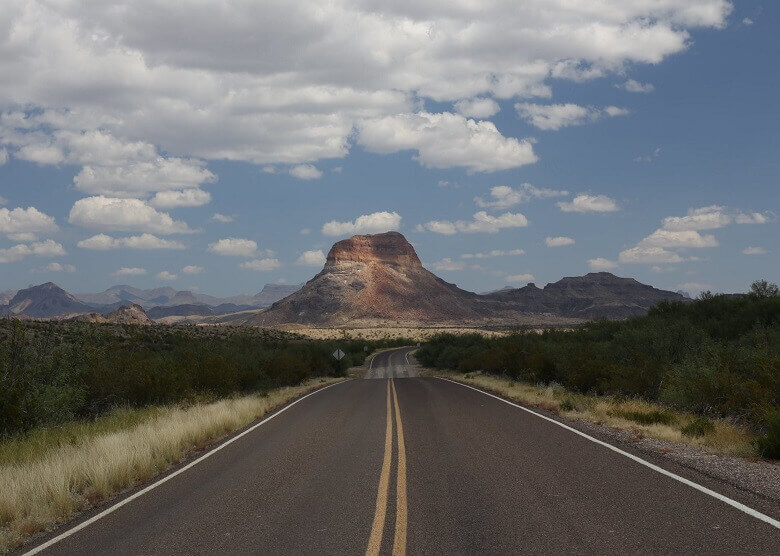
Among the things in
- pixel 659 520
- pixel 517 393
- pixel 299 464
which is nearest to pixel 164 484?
pixel 299 464

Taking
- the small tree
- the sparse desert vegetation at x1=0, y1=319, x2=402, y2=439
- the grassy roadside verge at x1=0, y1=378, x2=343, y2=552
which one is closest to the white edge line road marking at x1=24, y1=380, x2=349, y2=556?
the grassy roadside verge at x1=0, y1=378, x2=343, y2=552

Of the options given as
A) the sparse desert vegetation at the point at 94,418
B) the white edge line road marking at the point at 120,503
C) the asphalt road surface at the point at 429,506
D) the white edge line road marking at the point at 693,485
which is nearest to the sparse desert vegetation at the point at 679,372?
the white edge line road marking at the point at 693,485

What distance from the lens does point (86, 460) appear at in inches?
441

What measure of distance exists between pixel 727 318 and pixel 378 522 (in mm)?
35163

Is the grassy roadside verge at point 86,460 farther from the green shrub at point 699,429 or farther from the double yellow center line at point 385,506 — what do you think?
the green shrub at point 699,429

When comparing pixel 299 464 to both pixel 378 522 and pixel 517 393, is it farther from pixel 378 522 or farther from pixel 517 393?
pixel 517 393

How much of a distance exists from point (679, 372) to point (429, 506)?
45.2 ft

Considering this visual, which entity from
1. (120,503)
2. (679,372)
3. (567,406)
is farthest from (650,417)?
(120,503)

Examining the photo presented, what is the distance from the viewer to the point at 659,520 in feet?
23.9

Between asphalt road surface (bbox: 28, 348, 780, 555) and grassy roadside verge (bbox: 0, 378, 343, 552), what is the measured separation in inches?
28.2

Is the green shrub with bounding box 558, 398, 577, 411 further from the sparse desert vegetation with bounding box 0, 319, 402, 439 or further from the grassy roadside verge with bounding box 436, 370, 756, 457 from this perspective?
the sparse desert vegetation with bounding box 0, 319, 402, 439

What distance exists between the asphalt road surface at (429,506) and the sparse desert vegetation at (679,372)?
3189 mm

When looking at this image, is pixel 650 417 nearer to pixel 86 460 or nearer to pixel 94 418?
pixel 86 460

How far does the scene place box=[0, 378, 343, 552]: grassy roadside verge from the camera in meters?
8.80
